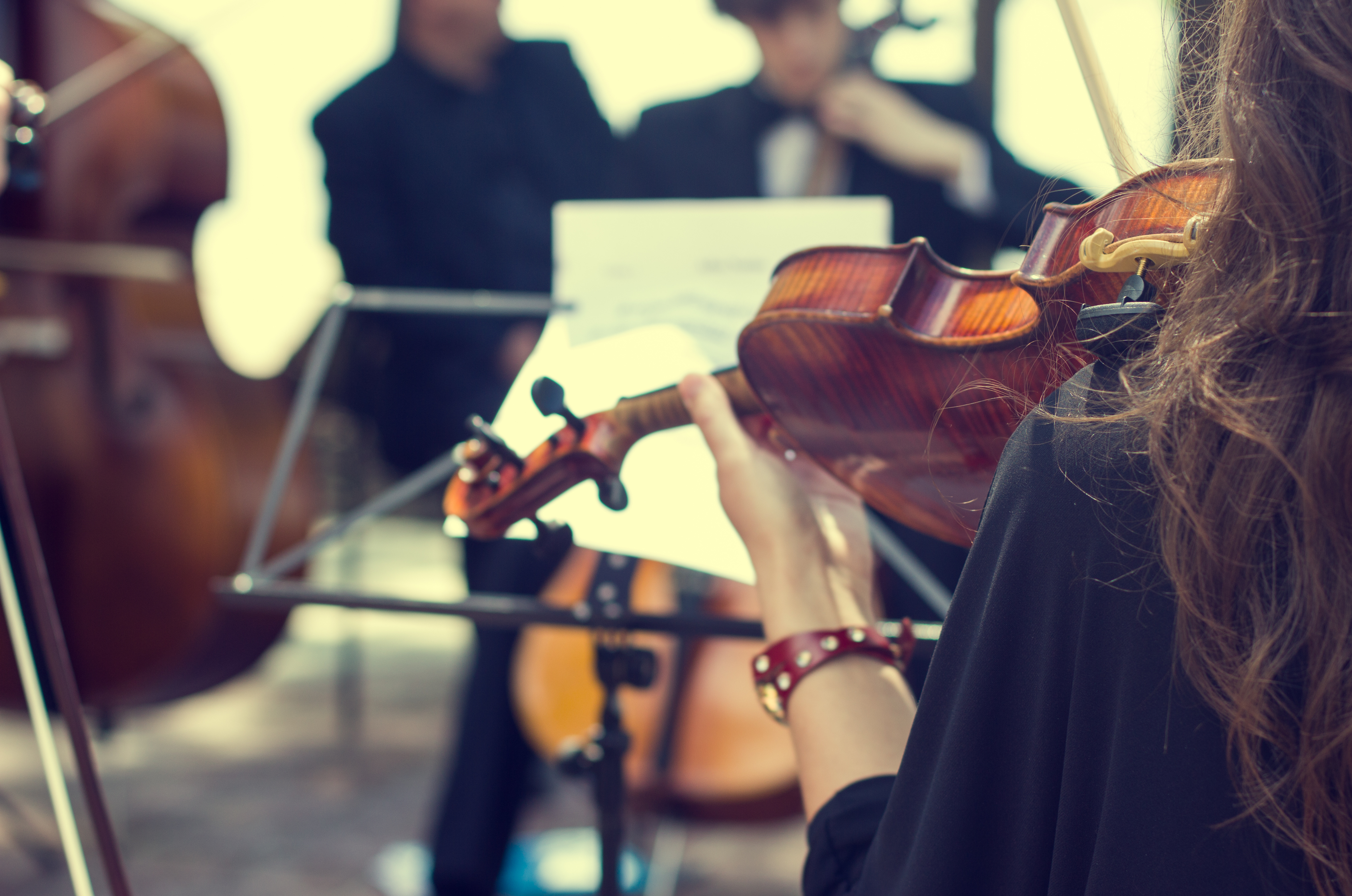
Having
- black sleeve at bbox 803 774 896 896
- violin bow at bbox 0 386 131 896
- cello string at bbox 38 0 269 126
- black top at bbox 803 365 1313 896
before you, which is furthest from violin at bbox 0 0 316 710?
black top at bbox 803 365 1313 896

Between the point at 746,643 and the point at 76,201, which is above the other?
the point at 76,201

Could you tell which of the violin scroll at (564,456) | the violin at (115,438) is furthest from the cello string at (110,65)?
the violin scroll at (564,456)

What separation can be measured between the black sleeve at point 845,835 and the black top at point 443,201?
899mm

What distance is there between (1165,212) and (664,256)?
352 mm

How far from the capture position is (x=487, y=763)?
52.1 inches

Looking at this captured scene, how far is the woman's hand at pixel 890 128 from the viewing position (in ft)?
3.63

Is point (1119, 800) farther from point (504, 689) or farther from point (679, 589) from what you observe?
point (504, 689)

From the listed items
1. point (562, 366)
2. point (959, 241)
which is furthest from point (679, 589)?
point (562, 366)

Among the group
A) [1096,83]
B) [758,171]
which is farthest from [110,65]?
[1096,83]

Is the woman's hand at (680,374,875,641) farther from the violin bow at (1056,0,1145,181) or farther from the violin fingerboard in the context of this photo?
the violin bow at (1056,0,1145,181)

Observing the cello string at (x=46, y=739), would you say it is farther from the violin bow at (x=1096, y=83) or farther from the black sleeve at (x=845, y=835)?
the violin bow at (x=1096, y=83)

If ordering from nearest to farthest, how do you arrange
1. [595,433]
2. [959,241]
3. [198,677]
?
[595,433], [959,241], [198,677]

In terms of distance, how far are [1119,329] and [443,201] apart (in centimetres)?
112

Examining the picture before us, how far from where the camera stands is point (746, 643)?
1215 millimetres
